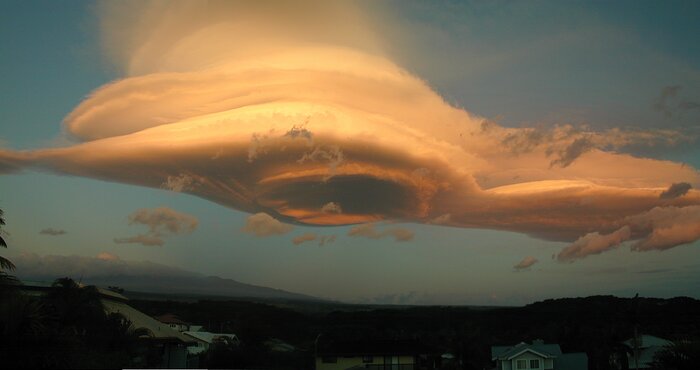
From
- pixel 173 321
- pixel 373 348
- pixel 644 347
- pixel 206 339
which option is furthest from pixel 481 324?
pixel 173 321

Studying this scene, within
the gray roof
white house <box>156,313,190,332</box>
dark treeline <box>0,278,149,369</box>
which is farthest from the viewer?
white house <box>156,313,190,332</box>

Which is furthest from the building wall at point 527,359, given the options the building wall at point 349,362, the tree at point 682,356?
the tree at point 682,356

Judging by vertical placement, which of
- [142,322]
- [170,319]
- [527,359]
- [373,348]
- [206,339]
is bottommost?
[527,359]

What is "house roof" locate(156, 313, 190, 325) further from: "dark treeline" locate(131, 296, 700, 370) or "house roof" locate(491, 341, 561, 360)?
"house roof" locate(491, 341, 561, 360)

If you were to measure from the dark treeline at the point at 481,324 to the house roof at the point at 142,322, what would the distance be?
442 centimetres

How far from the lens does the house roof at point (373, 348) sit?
95.9 ft

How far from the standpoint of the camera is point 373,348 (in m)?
29.8

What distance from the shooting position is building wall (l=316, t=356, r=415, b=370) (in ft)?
93.5

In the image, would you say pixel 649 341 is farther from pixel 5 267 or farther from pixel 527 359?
pixel 5 267

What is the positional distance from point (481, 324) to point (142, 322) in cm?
1905

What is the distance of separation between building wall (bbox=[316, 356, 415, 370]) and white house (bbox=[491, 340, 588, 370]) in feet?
20.3

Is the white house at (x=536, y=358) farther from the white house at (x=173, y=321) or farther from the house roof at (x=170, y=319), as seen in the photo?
the house roof at (x=170, y=319)

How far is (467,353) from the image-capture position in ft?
110

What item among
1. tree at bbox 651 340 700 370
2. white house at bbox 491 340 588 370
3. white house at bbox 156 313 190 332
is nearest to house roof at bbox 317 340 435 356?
white house at bbox 491 340 588 370
